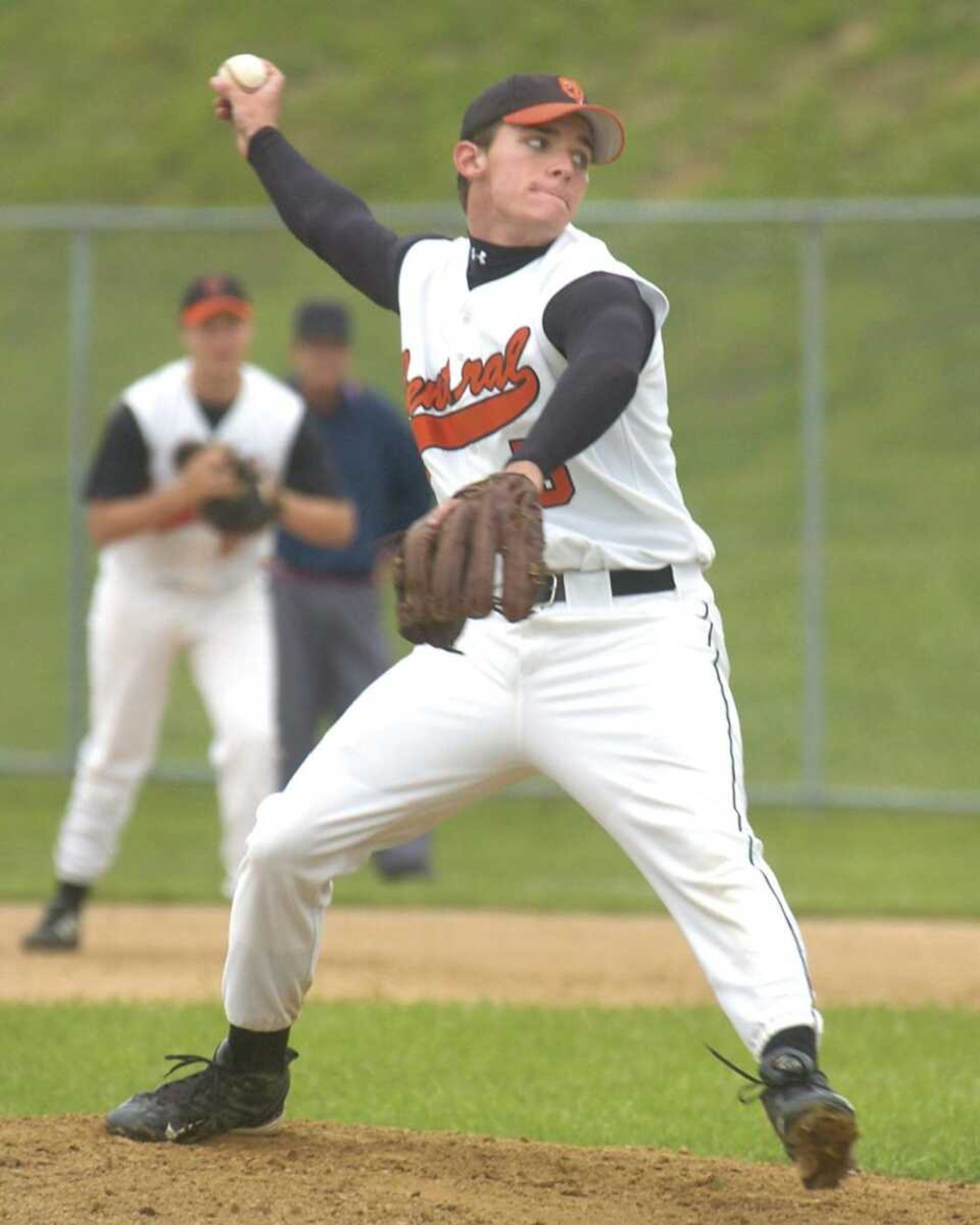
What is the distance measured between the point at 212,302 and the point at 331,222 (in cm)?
310

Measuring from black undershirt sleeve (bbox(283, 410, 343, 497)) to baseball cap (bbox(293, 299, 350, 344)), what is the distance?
1.22 m

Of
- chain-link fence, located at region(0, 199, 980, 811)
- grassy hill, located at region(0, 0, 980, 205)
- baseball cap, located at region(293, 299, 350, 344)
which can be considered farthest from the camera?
grassy hill, located at region(0, 0, 980, 205)

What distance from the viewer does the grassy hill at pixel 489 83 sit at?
59.3ft

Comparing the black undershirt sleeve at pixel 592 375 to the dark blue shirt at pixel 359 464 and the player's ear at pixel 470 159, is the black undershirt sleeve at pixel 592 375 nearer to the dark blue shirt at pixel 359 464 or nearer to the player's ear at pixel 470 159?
the player's ear at pixel 470 159

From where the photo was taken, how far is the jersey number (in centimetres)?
439

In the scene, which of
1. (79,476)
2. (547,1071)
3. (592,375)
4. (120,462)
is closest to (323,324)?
(120,462)

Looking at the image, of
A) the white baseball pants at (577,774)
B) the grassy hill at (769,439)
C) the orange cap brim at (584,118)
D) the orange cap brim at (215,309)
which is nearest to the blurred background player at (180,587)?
the orange cap brim at (215,309)

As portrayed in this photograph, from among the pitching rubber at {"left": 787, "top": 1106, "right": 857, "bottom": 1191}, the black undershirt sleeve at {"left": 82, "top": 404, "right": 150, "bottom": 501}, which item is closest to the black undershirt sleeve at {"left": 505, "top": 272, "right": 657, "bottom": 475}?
the pitching rubber at {"left": 787, "top": 1106, "right": 857, "bottom": 1191}

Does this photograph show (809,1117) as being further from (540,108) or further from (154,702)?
(154,702)

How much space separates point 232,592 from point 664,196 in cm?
1015

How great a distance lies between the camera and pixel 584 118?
14.7 feet

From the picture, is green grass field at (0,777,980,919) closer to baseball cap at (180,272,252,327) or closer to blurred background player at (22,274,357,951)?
blurred background player at (22,274,357,951)

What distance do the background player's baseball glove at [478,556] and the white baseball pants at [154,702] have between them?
12.7 feet

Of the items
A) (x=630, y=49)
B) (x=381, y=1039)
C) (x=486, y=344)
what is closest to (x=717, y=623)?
(x=486, y=344)
